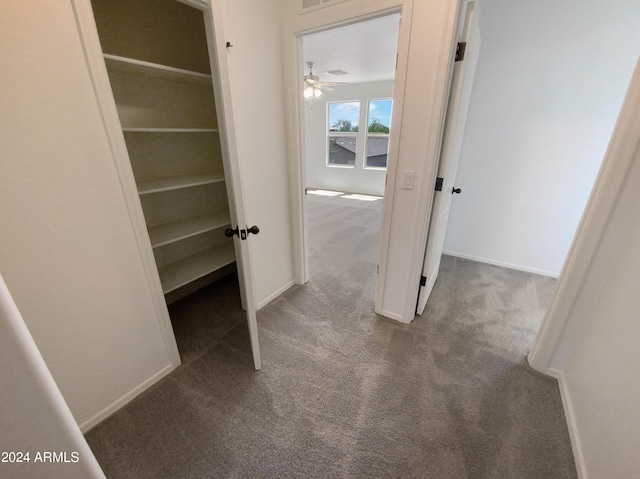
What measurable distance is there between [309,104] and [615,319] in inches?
284

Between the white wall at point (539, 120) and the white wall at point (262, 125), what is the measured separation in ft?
6.80

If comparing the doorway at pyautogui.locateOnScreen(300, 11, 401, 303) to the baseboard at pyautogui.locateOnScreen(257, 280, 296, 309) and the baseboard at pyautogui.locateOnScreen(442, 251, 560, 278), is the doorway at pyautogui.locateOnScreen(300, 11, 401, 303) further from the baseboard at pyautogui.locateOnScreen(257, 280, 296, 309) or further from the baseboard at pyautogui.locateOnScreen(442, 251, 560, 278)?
the baseboard at pyautogui.locateOnScreen(442, 251, 560, 278)

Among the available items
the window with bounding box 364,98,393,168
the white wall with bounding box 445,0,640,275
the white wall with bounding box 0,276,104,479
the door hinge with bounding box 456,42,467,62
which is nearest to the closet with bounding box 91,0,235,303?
the white wall with bounding box 0,276,104,479

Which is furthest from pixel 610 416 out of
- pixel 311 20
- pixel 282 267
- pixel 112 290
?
pixel 311 20

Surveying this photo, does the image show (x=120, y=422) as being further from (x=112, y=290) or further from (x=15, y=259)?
(x=15, y=259)

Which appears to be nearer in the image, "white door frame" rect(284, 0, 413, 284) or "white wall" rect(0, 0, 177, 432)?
"white wall" rect(0, 0, 177, 432)

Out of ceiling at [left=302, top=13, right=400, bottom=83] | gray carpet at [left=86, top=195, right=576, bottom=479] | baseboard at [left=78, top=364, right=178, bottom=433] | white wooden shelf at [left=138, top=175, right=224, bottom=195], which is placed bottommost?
gray carpet at [left=86, top=195, right=576, bottom=479]

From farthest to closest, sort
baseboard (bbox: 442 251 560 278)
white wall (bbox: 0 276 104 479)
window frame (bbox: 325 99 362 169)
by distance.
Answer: window frame (bbox: 325 99 362 169), baseboard (bbox: 442 251 560 278), white wall (bbox: 0 276 104 479)

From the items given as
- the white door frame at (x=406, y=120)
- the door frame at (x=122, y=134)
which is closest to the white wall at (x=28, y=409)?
the door frame at (x=122, y=134)

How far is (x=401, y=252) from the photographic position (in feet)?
6.23

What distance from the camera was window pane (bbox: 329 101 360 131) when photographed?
256 inches

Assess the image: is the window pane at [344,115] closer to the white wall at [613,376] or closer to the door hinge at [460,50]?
the door hinge at [460,50]

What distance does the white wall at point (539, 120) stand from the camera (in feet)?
7.12

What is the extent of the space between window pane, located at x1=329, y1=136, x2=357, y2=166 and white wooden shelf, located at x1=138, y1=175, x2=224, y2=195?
539 cm
